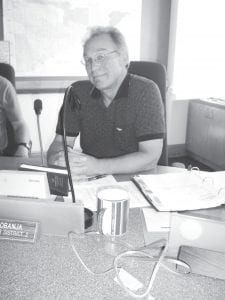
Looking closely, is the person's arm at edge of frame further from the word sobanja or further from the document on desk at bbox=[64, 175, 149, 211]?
the word sobanja

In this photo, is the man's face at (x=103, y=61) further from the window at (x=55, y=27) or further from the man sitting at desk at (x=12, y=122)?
the window at (x=55, y=27)

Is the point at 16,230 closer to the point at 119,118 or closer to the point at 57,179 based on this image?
the point at 57,179

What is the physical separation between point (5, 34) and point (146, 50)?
1.35m

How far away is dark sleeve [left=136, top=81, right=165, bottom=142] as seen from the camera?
5.19ft

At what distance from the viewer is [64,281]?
718mm

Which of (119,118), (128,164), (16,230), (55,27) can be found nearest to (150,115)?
(119,118)

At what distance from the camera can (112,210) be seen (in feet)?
2.85

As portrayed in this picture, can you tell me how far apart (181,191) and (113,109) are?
26.9 inches

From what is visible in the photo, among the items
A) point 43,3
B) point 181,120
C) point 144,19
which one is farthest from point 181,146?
point 43,3

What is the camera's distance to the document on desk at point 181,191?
1050 millimetres

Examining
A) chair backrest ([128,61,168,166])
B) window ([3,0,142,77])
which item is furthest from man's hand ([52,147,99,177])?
window ([3,0,142,77])

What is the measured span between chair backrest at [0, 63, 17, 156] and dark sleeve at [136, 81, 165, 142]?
32.4 inches

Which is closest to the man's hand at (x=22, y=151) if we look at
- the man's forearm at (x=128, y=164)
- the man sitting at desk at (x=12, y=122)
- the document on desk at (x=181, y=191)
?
the man sitting at desk at (x=12, y=122)

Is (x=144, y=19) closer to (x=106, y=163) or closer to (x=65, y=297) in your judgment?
(x=106, y=163)
